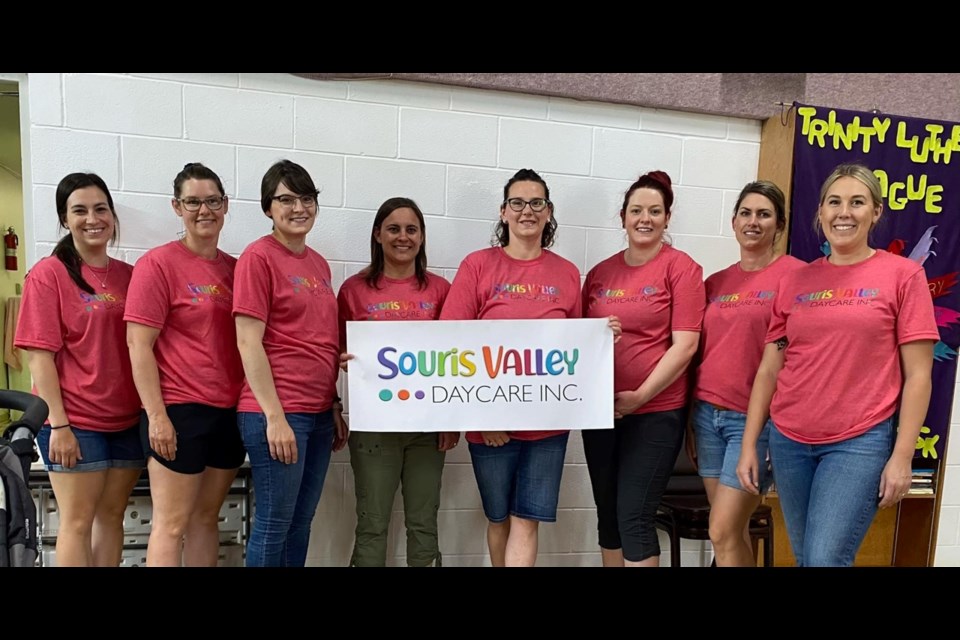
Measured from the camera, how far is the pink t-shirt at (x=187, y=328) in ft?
6.22

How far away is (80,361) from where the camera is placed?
1.96 meters

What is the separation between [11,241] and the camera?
4484 mm

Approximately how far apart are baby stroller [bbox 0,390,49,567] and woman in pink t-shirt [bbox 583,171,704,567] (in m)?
1.57

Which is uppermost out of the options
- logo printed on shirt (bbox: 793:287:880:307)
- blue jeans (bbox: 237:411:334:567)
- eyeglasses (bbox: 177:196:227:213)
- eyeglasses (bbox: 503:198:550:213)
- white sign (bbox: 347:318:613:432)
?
eyeglasses (bbox: 503:198:550:213)

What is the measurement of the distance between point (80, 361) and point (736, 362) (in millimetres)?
2089

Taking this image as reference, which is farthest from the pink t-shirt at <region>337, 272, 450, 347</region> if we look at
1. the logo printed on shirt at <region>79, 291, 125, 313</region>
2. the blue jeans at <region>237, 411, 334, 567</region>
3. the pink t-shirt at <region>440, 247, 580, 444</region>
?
the logo printed on shirt at <region>79, 291, 125, 313</region>

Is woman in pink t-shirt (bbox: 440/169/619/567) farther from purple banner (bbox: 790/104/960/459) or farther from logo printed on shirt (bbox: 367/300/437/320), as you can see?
purple banner (bbox: 790/104/960/459)

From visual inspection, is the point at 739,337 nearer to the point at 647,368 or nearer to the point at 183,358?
the point at 647,368

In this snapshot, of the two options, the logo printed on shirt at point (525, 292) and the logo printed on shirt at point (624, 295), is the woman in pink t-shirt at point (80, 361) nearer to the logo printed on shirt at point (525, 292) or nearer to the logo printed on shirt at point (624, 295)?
the logo printed on shirt at point (525, 292)

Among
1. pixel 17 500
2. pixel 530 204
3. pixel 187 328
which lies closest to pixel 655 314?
pixel 530 204

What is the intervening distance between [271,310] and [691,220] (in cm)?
187

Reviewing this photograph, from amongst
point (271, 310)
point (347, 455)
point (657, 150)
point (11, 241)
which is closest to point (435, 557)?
point (347, 455)

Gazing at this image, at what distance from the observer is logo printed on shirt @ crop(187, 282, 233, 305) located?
193cm

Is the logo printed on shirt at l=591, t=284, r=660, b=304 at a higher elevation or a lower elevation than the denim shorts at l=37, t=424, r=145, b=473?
higher
